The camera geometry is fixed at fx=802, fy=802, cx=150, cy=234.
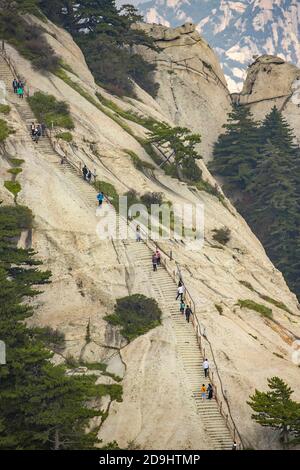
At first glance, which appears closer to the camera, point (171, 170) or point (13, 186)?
point (13, 186)

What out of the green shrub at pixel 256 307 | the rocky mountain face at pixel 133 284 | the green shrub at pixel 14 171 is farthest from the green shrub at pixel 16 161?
the green shrub at pixel 256 307

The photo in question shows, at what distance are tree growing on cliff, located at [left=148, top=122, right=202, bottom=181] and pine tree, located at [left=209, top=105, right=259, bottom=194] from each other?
20.1 meters

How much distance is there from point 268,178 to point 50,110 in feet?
114

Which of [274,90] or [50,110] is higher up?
[274,90]

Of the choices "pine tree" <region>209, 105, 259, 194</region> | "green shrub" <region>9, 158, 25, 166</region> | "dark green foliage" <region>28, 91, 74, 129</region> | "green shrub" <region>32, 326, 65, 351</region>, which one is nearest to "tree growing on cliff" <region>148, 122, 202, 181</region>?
"dark green foliage" <region>28, 91, 74, 129</region>

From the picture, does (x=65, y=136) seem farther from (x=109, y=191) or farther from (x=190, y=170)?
(x=190, y=170)

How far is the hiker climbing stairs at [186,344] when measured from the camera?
42719 mm

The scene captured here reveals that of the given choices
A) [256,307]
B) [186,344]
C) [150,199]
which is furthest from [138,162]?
[186,344]

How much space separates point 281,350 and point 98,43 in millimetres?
50016

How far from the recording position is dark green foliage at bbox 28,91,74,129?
64812mm

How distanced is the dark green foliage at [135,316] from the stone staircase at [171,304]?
0.92 meters

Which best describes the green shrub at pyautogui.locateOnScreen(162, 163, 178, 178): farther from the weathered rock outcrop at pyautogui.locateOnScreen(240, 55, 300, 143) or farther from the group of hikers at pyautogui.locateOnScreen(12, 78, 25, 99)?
the weathered rock outcrop at pyautogui.locateOnScreen(240, 55, 300, 143)

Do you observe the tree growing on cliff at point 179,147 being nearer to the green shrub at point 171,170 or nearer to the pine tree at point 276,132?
the green shrub at point 171,170

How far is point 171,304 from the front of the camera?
168 feet
